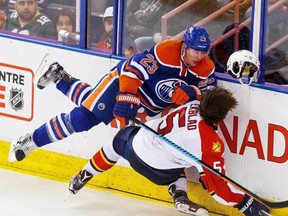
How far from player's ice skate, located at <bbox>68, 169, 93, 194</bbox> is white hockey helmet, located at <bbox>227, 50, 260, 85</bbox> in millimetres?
1051

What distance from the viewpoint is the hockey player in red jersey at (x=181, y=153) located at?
612 cm

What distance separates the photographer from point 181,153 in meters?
6.19

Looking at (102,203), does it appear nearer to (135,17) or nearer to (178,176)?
(178,176)

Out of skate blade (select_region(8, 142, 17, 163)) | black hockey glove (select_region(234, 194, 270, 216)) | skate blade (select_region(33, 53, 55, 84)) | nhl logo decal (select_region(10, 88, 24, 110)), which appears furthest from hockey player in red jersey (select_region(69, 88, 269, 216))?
nhl logo decal (select_region(10, 88, 24, 110))

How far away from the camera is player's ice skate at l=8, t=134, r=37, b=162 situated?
6855 mm

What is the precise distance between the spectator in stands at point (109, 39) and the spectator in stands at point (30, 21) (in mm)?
334

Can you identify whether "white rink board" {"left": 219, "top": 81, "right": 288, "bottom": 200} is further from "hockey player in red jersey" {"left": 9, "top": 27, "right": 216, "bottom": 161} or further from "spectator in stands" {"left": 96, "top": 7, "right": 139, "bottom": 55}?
"spectator in stands" {"left": 96, "top": 7, "right": 139, "bottom": 55}

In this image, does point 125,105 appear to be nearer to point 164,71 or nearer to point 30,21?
point 164,71

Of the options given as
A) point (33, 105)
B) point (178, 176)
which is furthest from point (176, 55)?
point (33, 105)

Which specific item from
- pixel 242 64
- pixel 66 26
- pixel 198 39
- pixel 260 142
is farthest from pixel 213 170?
pixel 66 26

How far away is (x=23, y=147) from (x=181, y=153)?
1.11 meters

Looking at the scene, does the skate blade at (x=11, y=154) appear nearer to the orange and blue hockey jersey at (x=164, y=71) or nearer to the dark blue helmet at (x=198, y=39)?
the orange and blue hockey jersey at (x=164, y=71)

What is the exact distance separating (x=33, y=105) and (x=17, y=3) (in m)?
0.60

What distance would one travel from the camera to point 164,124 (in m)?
→ 6.30
